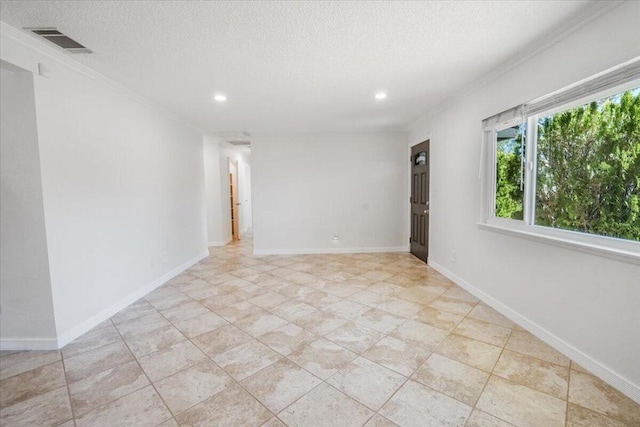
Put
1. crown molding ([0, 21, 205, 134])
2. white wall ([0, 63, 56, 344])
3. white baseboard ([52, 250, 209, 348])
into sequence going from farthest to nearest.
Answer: white baseboard ([52, 250, 209, 348]) → white wall ([0, 63, 56, 344]) → crown molding ([0, 21, 205, 134])

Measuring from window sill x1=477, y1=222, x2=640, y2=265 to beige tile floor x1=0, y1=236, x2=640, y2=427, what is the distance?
85cm

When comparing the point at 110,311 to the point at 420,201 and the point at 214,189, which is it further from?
the point at 420,201

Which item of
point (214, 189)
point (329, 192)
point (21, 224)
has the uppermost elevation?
point (214, 189)

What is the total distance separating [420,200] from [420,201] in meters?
0.02

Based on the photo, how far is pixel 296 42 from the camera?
2.13m

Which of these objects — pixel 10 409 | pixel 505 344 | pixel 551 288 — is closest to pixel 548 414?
pixel 505 344

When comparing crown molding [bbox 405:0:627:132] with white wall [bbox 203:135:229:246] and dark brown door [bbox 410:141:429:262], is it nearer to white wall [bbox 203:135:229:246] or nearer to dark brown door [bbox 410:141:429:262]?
dark brown door [bbox 410:141:429:262]

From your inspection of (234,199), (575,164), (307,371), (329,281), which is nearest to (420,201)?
(329,281)

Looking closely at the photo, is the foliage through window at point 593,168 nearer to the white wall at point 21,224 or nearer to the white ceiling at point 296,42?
the white ceiling at point 296,42

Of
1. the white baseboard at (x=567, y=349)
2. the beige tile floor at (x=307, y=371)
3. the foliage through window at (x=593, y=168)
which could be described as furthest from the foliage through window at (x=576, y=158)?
the beige tile floor at (x=307, y=371)

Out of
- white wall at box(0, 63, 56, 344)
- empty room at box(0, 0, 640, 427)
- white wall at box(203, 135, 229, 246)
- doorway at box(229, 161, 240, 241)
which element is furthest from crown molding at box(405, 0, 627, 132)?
doorway at box(229, 161, 240, 241)

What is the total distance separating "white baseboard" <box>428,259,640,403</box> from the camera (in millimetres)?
1649

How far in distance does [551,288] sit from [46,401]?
12.1 feet

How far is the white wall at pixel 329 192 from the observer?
17.7ft
